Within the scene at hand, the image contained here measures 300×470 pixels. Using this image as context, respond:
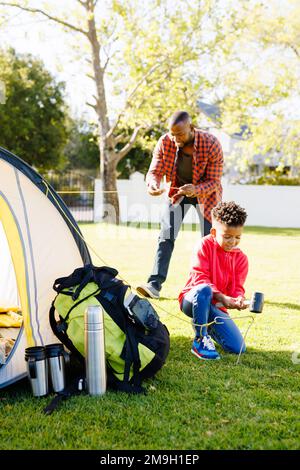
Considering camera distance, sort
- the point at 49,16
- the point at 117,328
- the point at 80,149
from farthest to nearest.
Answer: the point at 80,149, the point at 49,16, the point at 117,328

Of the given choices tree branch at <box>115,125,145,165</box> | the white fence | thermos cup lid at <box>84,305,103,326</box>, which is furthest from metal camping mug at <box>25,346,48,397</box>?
the white fence

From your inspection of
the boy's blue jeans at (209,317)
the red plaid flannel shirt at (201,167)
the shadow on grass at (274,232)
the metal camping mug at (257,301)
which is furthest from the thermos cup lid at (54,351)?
the shadow on grass at (274,232)

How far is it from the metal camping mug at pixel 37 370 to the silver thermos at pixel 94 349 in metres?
0.22

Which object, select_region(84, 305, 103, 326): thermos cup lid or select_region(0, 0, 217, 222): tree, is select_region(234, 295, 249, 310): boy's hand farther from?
select_region(0, 0, 217, 222): tree

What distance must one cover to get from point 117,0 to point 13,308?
13541 millimetres

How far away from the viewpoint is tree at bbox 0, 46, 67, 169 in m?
25.5

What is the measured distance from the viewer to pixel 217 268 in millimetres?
3768

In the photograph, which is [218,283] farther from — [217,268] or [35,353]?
[35,353]

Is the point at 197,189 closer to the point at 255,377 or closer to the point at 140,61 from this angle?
the point at 255,377

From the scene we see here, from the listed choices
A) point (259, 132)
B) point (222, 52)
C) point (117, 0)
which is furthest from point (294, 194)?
point (117, 0)

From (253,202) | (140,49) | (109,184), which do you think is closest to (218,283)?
(140,49)

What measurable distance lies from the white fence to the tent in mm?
15939

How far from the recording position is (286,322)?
186 inches

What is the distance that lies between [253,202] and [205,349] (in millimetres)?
17303
